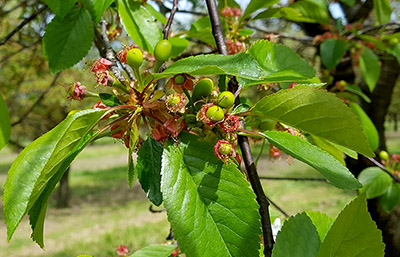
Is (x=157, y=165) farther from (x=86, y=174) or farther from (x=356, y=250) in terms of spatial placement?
(x=86, y=174)

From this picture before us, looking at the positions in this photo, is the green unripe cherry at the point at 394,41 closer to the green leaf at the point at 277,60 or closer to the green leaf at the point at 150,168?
the green leaf at the point at 277,60

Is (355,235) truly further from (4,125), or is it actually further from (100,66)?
→ (4,125)

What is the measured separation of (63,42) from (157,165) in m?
0.44

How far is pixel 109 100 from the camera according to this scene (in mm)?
612

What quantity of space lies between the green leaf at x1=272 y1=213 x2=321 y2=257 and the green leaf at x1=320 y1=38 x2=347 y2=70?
1.37 m

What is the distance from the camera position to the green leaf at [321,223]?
543 millimetres

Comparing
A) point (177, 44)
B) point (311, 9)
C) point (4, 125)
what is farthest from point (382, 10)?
point (4, 125)

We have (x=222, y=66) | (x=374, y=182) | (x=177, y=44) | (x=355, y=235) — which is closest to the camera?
(x=355, y=235)

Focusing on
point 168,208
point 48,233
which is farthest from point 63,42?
point 48,233

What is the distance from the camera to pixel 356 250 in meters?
0.41

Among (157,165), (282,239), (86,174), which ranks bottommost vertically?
(86,174)

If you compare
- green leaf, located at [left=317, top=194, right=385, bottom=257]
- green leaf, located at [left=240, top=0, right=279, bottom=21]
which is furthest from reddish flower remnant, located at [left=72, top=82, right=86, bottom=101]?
green leaf, located at [left=240, top=0, right=279, bottom=21]

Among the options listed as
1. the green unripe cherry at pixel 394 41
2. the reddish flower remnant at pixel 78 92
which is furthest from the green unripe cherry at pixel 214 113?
the green unripe cherry at pixel 394 41

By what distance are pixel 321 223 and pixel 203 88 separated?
0.26m
